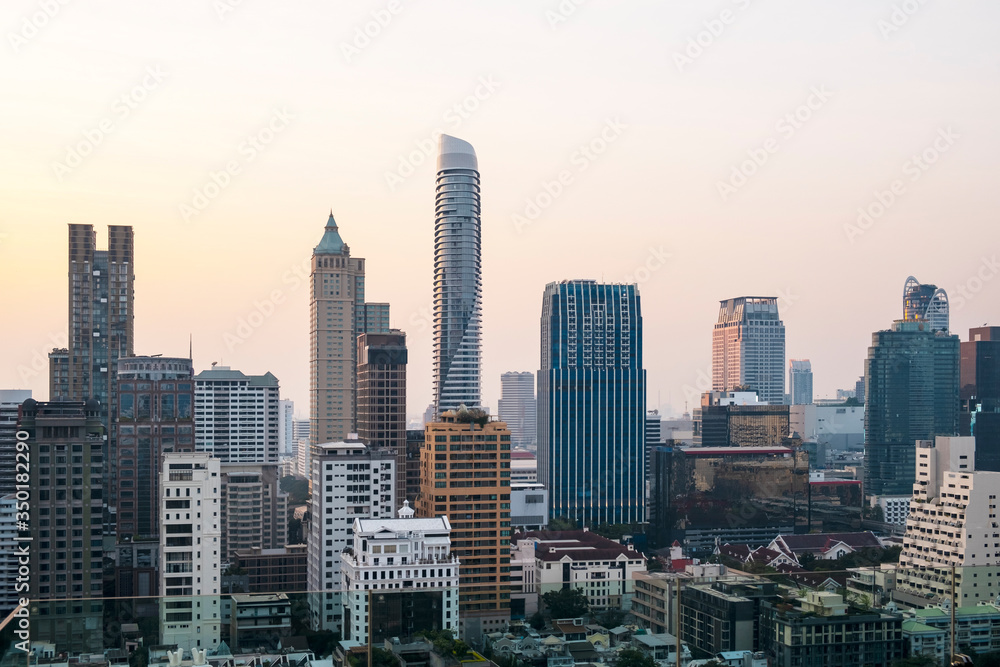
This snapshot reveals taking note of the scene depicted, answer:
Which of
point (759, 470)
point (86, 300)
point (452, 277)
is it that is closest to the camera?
point (86, 300)

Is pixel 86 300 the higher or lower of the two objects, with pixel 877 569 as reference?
higher

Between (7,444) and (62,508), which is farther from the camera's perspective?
(7,444)

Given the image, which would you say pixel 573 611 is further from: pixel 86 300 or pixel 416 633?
pixel 86 300

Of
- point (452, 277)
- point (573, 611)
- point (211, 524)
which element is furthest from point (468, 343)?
point (573, 611)

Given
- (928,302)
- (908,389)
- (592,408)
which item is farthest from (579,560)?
(928,302)

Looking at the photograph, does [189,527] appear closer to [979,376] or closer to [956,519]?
[956,519]

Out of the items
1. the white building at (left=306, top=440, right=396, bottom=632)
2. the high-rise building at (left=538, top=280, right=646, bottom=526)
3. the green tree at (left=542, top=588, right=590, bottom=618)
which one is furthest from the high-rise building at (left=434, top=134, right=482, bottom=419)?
the green tree at (left=542, top=588, right=590, bottom=618)

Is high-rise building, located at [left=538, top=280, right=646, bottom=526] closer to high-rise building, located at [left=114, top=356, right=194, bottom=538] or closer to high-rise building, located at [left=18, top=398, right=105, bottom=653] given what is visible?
high-rise building, located at [left=114, top=356, right=194, bottom=538]
